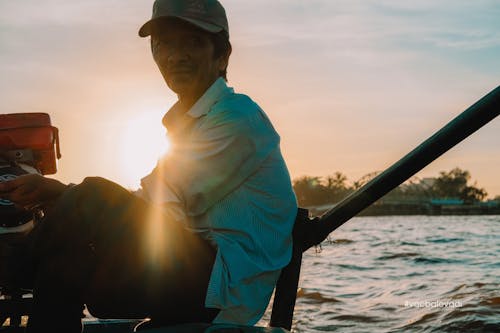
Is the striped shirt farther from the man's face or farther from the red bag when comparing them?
the red bag

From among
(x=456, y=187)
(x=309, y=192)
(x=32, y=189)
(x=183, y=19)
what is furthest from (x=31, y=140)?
(x=456, y=187)

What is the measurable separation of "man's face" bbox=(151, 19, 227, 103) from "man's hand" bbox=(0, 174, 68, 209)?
613mm

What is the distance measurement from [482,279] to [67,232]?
353 inches

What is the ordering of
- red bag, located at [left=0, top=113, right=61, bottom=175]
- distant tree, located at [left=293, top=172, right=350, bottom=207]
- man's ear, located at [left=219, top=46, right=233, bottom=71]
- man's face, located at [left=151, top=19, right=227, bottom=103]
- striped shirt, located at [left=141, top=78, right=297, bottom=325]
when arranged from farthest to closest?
distant tree, located at [left=293, top=172, right=350, bottom=207] → red bag, located at [left=0, top=113, right=61, bottom=175] → man's ear, located at [left=219, top=46, right=233, bottom=71] → man's face, located at [left=151, top=19, right=227, bottom=103] → striped shirt, located at [left=141, top=78, right=297, bottom=325]

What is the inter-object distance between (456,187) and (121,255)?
151m

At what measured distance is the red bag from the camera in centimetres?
362

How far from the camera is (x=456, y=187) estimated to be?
478 ft

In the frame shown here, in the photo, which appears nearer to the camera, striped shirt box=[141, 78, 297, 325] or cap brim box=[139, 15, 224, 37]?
striped shirt box=[141, 78, 297, 325]

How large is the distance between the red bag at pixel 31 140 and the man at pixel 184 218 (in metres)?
1.23

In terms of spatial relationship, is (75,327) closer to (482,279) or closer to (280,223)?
(280,223)

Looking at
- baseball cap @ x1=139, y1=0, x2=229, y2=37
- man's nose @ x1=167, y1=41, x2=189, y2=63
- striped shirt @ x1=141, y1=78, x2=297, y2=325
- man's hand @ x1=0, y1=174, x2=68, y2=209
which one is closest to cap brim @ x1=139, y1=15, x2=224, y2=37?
baseball cap @ x1=139, y1=0, x2=229, y2=37

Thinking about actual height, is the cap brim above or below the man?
above

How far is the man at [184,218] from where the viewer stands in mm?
1973

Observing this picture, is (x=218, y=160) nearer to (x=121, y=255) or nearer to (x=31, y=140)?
(x=121, y=255)
